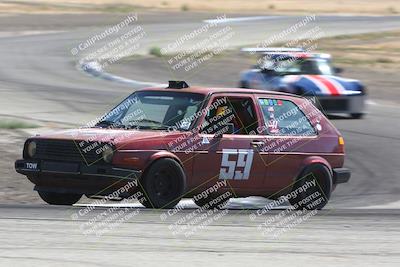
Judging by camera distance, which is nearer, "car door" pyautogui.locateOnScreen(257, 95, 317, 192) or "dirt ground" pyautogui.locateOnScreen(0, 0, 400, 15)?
"car door" pyautogui.locateOnScreen(257, 95, 317, 192)

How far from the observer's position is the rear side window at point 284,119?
11.1 meters

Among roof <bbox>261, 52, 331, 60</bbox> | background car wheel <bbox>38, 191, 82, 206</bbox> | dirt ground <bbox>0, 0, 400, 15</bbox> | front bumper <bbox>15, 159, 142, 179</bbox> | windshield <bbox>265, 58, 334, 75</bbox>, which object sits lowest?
dirt ground <bbox>0, 0, 400, 15</bbox>

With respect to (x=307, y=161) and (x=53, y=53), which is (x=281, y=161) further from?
(x=53, y=53)

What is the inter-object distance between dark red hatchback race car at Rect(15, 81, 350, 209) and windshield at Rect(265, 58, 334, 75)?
9.96 metres

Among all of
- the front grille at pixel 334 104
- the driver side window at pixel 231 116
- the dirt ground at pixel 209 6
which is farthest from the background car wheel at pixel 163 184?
the dirt ground at pixel 209 6

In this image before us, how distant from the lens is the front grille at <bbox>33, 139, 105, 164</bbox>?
32.5 ft

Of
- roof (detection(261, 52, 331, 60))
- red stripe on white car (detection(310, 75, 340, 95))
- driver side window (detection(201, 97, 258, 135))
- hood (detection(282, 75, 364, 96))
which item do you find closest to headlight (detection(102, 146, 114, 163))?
driver side window (detection(201, 97, 258, 135))

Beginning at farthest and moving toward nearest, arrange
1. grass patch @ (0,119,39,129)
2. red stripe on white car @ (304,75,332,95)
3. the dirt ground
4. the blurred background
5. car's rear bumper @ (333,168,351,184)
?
the dirt ground < red stripe on white car @ (304,75,332,95) < grass patch @ (0,119,39,129) < the blurred background < car's rear bumper @ (333,168,351,184)

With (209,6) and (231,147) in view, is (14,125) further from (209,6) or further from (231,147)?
(209,6)

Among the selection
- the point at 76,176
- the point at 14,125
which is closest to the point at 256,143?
the point at 76,176

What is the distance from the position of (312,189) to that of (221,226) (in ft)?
8.45

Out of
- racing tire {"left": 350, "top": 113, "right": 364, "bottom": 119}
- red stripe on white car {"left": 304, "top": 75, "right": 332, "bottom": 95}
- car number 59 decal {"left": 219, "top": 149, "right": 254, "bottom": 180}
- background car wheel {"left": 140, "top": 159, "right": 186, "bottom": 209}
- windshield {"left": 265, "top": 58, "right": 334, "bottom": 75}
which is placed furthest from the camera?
windshield {"left": 265, "top": 58, "right": 334, "bottom": 75}

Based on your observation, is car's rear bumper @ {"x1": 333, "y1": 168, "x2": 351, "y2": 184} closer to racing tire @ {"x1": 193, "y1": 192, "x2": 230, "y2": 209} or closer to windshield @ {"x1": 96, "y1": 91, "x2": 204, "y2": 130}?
racing tire @ {"x1": 193, "y1": 192, "x2": 230, "y2": 209}

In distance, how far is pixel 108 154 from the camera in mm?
9836
